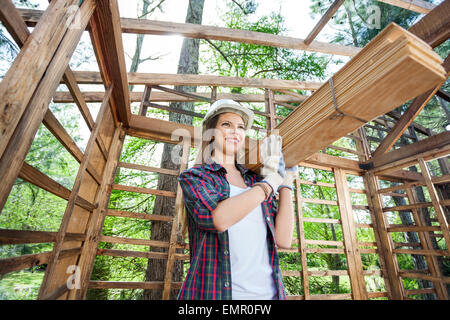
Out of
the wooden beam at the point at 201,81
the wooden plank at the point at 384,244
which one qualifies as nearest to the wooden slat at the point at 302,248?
the wooden plank at the point at 384,244

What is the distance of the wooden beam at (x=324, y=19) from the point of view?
9.16 feet

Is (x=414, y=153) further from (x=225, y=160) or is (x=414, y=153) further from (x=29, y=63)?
(x=29, y=63)

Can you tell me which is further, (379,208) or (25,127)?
(379,208)

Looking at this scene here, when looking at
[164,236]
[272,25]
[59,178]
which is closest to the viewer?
[59,178]

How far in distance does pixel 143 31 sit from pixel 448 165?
664 cm

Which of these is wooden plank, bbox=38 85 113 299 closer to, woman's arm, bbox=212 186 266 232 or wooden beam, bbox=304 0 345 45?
woman's arm, bbox=212 186 266 232

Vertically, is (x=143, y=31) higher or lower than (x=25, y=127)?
higher

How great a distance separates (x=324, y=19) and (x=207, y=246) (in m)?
3.45

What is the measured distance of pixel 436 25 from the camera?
1.99 meters

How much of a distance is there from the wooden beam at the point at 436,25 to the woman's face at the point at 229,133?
6.90 ft

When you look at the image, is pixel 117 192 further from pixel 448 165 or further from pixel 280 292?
pixel 448 165

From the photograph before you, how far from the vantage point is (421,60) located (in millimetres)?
753

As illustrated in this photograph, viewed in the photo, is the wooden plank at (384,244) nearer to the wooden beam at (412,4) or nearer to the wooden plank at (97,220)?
the wooden beam at (412,4)

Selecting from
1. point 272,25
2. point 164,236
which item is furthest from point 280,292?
point 272,25
